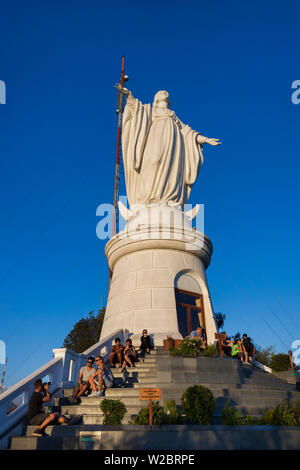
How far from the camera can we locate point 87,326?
108ft

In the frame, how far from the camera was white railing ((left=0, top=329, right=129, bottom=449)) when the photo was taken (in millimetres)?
7480

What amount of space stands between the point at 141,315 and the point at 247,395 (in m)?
6.86

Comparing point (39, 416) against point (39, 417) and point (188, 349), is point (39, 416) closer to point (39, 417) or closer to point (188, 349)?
point (39, 417)

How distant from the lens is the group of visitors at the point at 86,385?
7160 mm

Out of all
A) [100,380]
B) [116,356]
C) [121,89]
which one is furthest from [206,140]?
[100,380]

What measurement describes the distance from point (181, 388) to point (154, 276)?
25.3ft

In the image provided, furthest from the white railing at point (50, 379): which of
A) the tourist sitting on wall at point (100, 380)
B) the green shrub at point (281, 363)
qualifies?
the green shrub at point (281, 363)

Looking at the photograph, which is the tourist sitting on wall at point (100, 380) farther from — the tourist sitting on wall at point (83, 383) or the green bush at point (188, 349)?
the green bush at point (188, 349)

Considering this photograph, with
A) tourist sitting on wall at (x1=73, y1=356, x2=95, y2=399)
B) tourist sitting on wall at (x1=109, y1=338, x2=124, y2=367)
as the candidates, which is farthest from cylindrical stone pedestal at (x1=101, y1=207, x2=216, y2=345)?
tourist sitting on wall at (x1=73, y1=356, x2=95, y2=399)

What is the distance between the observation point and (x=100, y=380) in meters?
8.91

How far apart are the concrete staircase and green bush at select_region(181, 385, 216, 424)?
747mm
